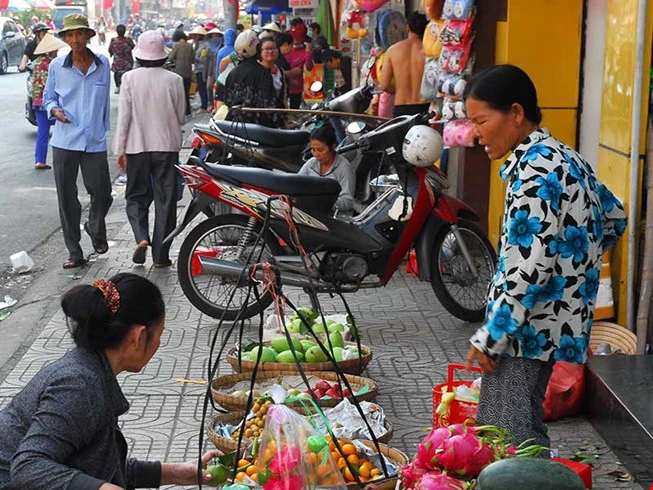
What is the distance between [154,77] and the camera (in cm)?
906

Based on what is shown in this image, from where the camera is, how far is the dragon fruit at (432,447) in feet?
11.5

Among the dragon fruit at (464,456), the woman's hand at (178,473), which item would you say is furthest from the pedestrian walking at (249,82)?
the dragon fruit at (464,456)

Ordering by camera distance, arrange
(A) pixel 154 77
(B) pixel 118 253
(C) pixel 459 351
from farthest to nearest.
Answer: (B) pixel 118 253, (A) pixel 154 77, (C) pixel 459 351

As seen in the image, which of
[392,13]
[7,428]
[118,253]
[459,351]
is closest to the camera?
[7,428]

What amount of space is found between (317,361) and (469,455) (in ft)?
8.17

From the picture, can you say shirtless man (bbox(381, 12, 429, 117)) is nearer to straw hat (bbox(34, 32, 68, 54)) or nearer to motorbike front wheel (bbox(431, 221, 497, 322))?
motorbike front wheel (bbox(431, 221, 497, 322))

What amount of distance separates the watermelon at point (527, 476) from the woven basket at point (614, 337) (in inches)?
115

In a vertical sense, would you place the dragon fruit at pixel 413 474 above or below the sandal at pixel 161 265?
above

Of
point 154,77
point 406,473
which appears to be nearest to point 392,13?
point 154,77

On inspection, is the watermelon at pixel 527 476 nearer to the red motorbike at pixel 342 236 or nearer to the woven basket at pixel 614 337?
the woven basket at pixel 614 337

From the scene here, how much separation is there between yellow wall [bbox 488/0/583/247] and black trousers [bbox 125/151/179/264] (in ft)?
9.60

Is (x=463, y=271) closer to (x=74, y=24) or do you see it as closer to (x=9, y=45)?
(x=74, y=24)

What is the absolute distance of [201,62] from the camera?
25.7 meters

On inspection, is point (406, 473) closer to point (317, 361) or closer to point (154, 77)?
point (317, 361)
